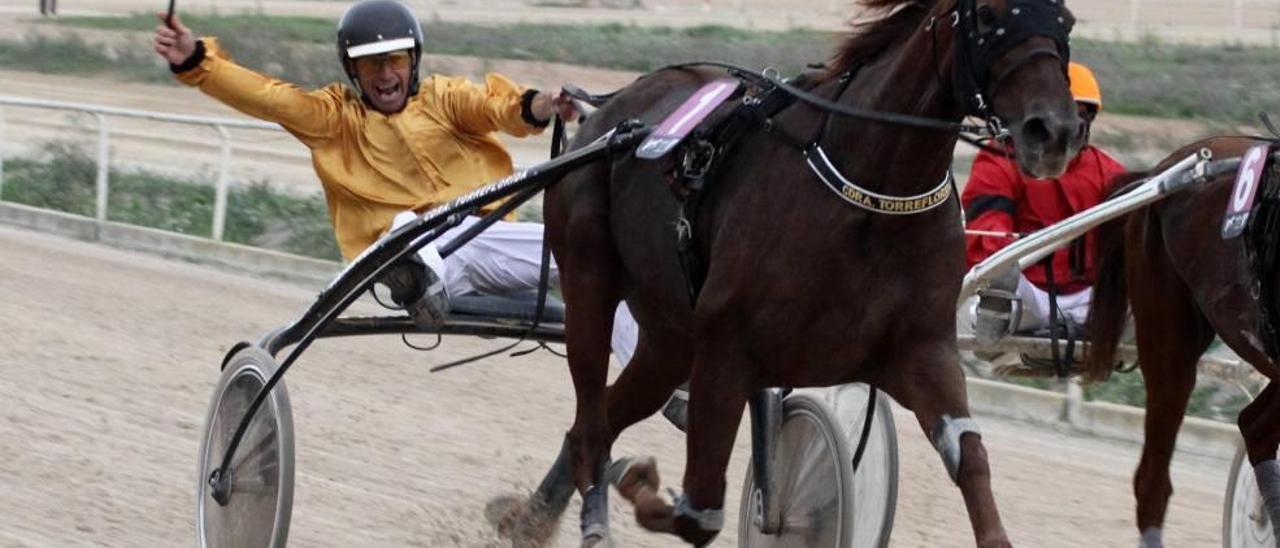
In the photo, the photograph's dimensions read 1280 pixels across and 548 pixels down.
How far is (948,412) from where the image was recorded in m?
4.36

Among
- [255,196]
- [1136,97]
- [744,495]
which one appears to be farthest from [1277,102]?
[744,495]

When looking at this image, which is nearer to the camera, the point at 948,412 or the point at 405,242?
the point at 948,412

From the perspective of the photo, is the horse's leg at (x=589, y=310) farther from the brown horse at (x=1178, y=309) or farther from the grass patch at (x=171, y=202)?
the grass patch at (x=171, y=202)

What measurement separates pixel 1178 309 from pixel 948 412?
1.70 meters

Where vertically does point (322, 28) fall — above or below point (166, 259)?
below

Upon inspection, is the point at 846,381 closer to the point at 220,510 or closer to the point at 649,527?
the point at 649,527

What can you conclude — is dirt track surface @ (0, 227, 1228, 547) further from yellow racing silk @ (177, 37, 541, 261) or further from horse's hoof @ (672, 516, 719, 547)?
horse's hoof @ (672, 516, 719, 547)

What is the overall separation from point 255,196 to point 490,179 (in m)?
8.50

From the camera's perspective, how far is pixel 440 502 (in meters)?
6.45

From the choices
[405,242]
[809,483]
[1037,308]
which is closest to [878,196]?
[809,483]

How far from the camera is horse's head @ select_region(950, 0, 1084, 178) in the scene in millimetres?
3834

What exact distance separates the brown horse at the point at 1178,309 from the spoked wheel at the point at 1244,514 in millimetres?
70

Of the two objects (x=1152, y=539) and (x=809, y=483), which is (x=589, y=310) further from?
(x=1152, y=539)

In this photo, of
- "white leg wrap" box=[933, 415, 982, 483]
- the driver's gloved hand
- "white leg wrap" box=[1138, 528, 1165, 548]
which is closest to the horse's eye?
"white leg wrap" box=[933, 415, 982, 483]
